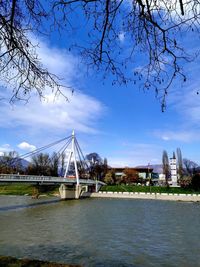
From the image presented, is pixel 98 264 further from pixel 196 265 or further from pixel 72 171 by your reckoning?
pixel 72 171

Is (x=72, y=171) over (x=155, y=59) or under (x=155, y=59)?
over

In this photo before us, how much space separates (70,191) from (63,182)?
4091mm

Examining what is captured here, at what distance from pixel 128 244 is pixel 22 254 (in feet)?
20.4

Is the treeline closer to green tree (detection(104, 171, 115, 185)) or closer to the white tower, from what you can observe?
green tree (detection(104, 171, 115, 185))

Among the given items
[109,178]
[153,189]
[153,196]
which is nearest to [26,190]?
[109,178]

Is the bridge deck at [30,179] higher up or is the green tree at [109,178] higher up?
the green tree at [109,178]

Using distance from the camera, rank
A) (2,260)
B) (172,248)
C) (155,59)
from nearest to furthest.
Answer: (155,59) < (2,260) < (172,248)

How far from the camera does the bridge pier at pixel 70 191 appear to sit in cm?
7699

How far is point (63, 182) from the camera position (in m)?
76.7

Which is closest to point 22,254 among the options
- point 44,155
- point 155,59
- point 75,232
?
point 75,232

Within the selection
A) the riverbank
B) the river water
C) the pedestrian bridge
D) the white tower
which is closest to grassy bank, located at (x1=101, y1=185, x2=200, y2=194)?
the riverbank

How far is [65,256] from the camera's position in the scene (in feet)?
53.5

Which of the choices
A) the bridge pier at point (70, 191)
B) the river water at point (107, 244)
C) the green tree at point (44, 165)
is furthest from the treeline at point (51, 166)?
the river water at point (107, 244)

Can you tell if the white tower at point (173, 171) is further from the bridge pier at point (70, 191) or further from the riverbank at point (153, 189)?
the bridge pier at point (70, 191)
